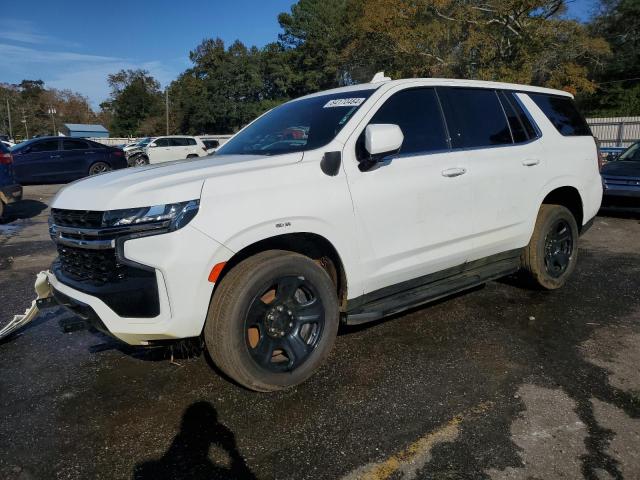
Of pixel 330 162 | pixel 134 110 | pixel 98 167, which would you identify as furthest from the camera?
pixel 134 110

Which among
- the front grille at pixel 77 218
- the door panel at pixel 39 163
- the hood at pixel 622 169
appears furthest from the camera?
the door panel at pixel 39 163

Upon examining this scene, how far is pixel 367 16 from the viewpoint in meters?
35.3

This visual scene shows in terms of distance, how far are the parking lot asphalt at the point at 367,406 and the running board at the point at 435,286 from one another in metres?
0.36

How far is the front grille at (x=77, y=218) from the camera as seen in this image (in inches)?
108

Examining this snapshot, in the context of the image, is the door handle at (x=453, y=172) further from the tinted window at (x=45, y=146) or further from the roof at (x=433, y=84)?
the tinted window at (x=45, y=146)

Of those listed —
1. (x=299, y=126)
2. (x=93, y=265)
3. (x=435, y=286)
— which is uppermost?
(x=299, y=126)

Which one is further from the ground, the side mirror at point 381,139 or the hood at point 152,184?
the side mirror at point 381,139

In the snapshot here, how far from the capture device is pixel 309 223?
9.82 ft

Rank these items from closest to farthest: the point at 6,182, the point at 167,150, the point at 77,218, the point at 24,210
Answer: the point at 77,218
the point at 6,182
the point at 24,210
the point at 167,150

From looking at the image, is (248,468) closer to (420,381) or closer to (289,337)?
(289,337)

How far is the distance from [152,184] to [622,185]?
327 inches

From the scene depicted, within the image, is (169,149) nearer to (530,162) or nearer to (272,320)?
(530,162)

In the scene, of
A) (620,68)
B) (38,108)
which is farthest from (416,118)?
(38,108)

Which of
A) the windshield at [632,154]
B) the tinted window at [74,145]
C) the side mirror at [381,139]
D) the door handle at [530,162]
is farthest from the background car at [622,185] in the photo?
the tinted window at [74,145]
